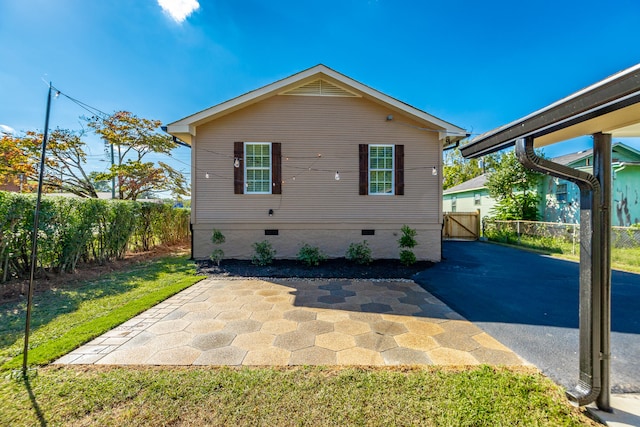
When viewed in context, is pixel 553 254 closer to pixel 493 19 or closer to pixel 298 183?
pixel 493 19

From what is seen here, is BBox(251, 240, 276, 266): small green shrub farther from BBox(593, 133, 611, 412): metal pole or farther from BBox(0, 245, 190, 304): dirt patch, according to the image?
BBox(593, 133, 611, 412): metal pole

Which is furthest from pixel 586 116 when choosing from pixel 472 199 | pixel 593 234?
pixel 472 199

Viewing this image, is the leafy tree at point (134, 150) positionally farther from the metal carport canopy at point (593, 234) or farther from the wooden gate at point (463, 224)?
the wooden gate at point (463, 224)

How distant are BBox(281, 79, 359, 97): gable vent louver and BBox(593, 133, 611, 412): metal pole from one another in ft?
22.7

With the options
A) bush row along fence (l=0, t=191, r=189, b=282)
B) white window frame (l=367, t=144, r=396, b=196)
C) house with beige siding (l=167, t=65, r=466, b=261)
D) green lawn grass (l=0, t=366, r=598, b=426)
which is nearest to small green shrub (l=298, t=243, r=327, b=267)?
house with beige siding (l=167, t=65, r=466, b=261)

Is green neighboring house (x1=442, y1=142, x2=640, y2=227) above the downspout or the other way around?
above

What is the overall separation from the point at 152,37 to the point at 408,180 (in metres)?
9.66

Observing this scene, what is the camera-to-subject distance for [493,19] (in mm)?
8328

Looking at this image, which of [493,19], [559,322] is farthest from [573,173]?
[493,19]

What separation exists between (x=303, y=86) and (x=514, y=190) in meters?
13.2

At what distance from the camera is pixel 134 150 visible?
42.2 ft

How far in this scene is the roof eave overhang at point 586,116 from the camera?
139 centimetres

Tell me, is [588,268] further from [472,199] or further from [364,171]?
[472,199]

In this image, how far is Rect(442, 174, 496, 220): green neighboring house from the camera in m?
16.1
